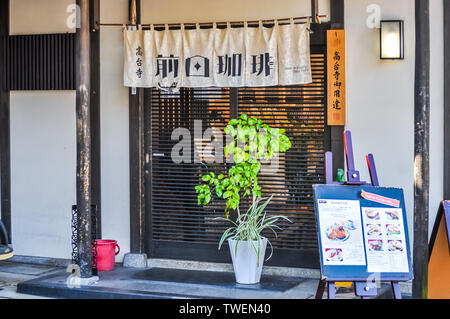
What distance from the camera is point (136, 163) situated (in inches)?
356

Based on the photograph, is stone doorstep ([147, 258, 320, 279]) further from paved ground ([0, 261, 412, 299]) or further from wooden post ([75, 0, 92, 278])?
wooden post ([75, 0, 92, 278])

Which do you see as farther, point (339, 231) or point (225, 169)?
point (225, 169)

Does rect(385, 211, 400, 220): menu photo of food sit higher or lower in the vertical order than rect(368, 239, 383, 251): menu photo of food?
higher

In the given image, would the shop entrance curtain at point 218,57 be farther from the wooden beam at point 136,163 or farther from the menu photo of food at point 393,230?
the menu photo of food at point 393,230

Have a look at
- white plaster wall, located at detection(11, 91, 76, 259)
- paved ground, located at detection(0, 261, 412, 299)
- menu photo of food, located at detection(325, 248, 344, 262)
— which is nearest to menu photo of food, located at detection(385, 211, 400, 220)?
menu photo of food, located at detection(325, 248, 344, 262)

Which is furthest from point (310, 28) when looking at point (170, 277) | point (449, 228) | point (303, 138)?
point (170, 277)

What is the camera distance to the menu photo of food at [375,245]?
620cm

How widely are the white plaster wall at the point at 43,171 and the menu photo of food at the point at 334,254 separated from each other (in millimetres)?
4575

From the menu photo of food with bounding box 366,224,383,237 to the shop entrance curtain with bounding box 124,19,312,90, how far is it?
2453mm

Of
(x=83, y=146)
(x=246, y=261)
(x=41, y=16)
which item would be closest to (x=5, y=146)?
(x=41, y=16)

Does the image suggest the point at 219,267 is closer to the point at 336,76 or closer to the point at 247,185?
the point at 247,185

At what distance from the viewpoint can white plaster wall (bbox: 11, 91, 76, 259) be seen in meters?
9.45

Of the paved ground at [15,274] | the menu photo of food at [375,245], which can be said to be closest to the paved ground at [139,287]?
the paved ground at [15,274]

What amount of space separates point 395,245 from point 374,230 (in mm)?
247
